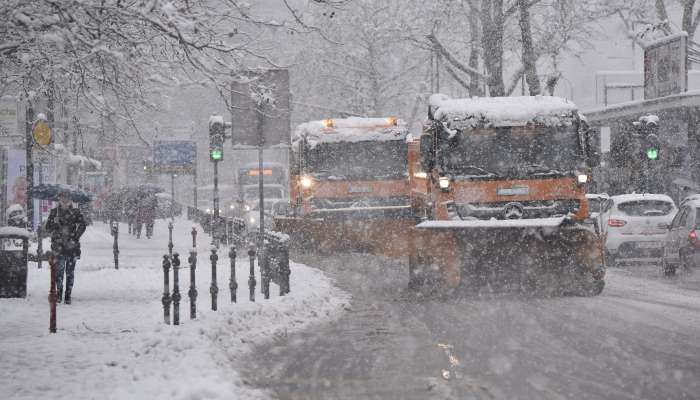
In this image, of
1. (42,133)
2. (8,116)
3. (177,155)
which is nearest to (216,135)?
(8,116)

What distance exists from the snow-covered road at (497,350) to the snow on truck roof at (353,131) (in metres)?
8.59

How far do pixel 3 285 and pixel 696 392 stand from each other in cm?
1140

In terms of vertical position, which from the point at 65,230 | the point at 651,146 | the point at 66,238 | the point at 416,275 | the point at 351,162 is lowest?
the point at 416,275

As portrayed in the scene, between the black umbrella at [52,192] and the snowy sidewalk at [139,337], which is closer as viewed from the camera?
the snowy sidewalk at [139,337]

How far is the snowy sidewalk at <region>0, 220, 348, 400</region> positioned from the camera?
819cm

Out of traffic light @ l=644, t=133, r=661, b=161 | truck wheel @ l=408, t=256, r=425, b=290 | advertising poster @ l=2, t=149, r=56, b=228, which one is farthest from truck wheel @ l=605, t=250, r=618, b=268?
advertising poster @ l=2, t=149, r=56, b=228

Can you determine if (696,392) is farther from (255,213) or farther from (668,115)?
(255,213)

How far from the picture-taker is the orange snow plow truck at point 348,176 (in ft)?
75.3

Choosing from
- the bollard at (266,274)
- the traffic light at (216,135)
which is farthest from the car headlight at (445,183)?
the traffic light at (216,135)

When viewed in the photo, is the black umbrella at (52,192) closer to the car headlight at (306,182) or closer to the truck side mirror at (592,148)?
the car headlight at (306,182)

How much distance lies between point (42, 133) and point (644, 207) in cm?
1316

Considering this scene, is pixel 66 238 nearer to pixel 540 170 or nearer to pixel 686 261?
pixel 540 170

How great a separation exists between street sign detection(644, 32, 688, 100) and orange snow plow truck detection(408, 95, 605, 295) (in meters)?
15.3

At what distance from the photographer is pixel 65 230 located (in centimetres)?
1535
